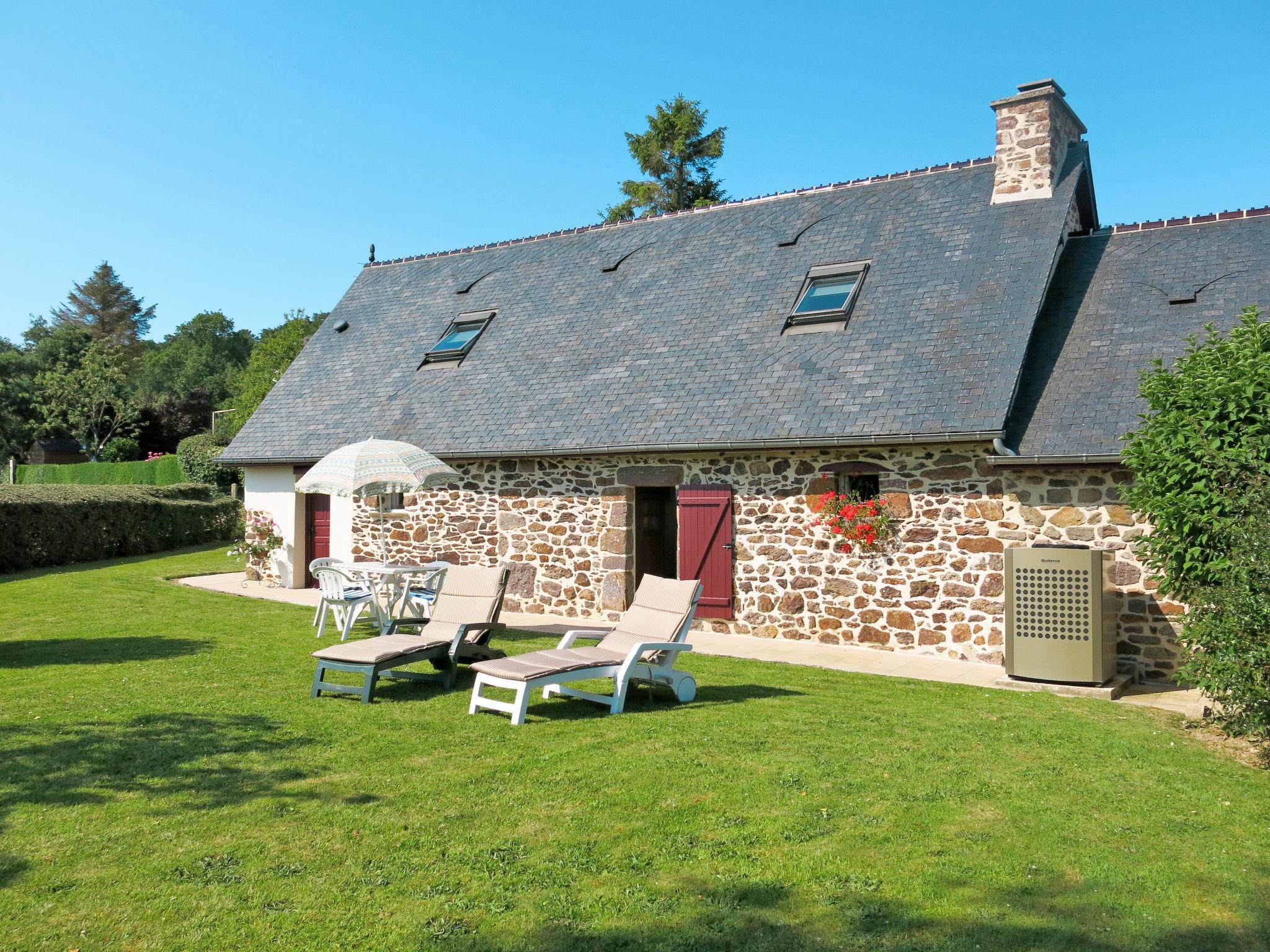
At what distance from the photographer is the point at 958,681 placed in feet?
30.2

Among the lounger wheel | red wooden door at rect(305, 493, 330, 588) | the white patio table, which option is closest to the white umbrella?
the white patio table

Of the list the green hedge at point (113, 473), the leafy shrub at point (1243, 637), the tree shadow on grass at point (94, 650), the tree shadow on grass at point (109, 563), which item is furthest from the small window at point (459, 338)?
the green hedge at point (113, 473)

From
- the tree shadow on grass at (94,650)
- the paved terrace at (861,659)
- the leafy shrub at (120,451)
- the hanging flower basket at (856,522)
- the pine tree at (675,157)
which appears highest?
the pine tree at (675,157)

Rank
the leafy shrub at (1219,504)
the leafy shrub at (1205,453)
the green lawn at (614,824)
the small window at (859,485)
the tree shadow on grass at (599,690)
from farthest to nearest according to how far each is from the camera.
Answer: the small window at (859,485)
the tree shadow on grass at (599,690)
the leafy shrub at (1205,453)
the leafy shrub at (1219,504)
the green lawn at (614,824)

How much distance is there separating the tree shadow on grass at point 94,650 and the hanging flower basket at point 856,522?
6793 mm

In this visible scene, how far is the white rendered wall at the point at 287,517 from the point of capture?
1627 cm

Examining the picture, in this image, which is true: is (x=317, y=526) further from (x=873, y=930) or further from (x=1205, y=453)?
(x=873, y=930)

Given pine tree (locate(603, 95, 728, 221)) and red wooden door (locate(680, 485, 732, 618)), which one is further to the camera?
pine tree (locate(603, 95, 728, 221))

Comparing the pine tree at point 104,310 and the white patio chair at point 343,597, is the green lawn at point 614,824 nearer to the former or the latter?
the white patio chair at point 343,597

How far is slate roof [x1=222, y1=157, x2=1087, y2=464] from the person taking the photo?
1137 cm

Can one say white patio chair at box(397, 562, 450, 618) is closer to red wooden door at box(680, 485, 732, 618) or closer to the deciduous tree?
red wooden door at box(680, 485, 732, 618)

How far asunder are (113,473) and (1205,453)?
123 feet

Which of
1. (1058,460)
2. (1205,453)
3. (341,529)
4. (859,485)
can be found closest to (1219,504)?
(1205,453)

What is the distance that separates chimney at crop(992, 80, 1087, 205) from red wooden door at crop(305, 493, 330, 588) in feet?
37.2
